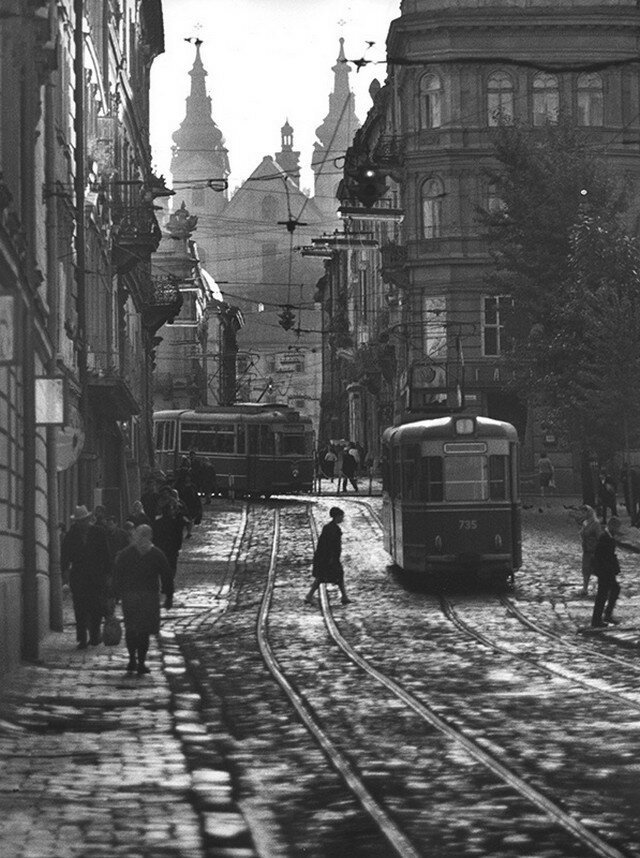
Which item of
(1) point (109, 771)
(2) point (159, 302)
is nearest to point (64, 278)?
(1) point (109, 771)

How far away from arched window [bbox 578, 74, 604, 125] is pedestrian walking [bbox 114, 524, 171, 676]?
48.2m

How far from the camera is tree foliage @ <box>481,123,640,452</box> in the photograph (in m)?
45.5

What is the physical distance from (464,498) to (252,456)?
26397mm

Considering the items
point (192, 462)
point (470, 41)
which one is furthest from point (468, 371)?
point (192, 462)

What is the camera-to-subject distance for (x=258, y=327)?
571 feet

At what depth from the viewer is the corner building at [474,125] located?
213 feet

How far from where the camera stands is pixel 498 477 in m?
31.1

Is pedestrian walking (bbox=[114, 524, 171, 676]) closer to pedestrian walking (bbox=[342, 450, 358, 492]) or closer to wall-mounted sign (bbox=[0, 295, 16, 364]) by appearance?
wall-mounted sign (bbox=[0, 295, 16, 364])

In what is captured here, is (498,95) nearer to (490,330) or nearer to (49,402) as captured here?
(490,330)

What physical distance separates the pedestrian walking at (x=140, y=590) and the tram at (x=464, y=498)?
11352 millimetres

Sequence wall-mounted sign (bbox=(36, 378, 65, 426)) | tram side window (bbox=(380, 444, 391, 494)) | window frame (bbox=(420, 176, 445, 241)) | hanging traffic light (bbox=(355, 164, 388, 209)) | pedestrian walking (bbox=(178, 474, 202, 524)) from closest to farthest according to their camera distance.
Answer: wall-mounted sign (bbox=(36, 378, 65, 426)) < hanging traffic light (bbox=(355, 164, 388, 209)) < tram side window (bbox=(380, 444, 391, 494)) < pedestrian walking (bbox=(178, 474, 202, 524)) < window frame (bbox=(420, 176, 445, 241))

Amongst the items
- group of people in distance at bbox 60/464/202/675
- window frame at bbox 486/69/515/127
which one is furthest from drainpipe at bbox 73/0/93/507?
window frame at bbox 486/69/515/127

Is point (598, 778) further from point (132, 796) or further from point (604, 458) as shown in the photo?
point (604, 458)

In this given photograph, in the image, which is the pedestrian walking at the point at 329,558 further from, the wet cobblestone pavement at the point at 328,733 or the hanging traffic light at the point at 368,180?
the hanging traffic light at the point at 368,180
